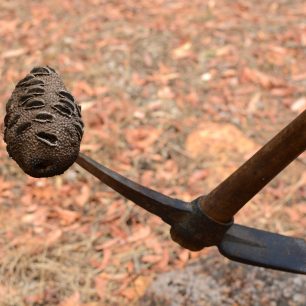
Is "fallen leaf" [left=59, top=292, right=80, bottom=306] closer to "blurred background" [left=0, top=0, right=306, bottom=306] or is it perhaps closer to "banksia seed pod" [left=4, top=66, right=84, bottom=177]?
"blurred background" [left=0, top=0, right=306, bottom=306]

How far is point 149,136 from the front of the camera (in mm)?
3074

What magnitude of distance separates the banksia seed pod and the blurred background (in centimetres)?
103

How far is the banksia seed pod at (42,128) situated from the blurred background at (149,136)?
103 centimetres

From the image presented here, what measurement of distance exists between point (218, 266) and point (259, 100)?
4.46ft

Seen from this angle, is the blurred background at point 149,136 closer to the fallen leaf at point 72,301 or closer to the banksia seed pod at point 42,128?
the fallen leaf at point 72,301

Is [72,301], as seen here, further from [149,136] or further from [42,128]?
[42,128]

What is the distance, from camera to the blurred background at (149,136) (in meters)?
2.30

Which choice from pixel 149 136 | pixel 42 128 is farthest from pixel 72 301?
pixel 42 128

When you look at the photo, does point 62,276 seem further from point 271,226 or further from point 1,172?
point 271,226

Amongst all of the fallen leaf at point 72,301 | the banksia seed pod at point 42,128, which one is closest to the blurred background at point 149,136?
the fallen leaf at point 72,301

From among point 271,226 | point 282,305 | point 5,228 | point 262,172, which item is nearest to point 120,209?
point 5,228

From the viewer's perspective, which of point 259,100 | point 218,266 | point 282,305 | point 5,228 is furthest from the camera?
point 259,100

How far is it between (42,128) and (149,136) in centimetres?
183

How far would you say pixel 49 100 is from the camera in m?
1.30
